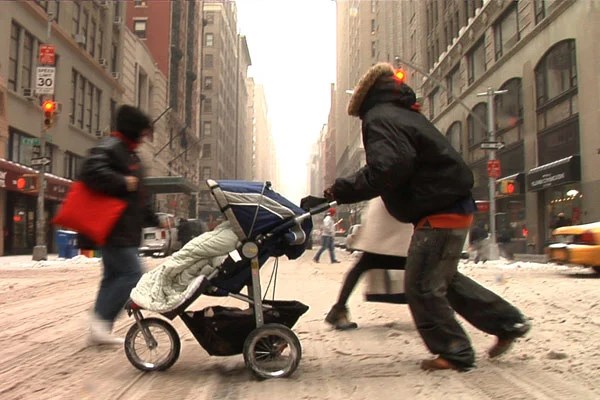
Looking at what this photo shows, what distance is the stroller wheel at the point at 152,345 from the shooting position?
409 centimetres

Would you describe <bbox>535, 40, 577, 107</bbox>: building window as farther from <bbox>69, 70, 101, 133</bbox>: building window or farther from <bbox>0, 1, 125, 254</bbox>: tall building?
<bbox>69, 70, 101, 133</bbox>: building window

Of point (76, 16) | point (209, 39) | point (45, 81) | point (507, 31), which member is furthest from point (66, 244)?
point (209, 39)

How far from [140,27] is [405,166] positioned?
56.0 meters

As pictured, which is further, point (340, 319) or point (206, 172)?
point (206, 172)

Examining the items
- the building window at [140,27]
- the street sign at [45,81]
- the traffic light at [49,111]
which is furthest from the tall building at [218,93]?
the traffic light at [49,111]

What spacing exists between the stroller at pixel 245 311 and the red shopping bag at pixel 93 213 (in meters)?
0.76

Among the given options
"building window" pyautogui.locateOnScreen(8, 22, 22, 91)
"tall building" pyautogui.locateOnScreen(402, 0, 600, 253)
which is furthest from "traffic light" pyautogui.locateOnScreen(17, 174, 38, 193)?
"tall building" pyautogui.locateOnScreen(402, 0, 600, 253)

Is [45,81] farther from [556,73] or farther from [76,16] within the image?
[556,73]

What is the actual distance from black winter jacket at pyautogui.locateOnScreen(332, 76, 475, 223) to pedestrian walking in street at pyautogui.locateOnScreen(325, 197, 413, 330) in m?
1.30

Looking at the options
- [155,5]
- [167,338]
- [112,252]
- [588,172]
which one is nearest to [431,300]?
[167,338]

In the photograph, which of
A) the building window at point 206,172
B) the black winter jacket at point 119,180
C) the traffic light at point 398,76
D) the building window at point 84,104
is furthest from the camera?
the building window at point 206,172

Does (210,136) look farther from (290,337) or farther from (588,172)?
(290,337)

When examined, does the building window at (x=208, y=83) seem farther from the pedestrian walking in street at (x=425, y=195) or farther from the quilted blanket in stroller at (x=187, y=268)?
the pedestrian walking in street at (x=425, y=195)

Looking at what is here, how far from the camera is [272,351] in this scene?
3.97m
